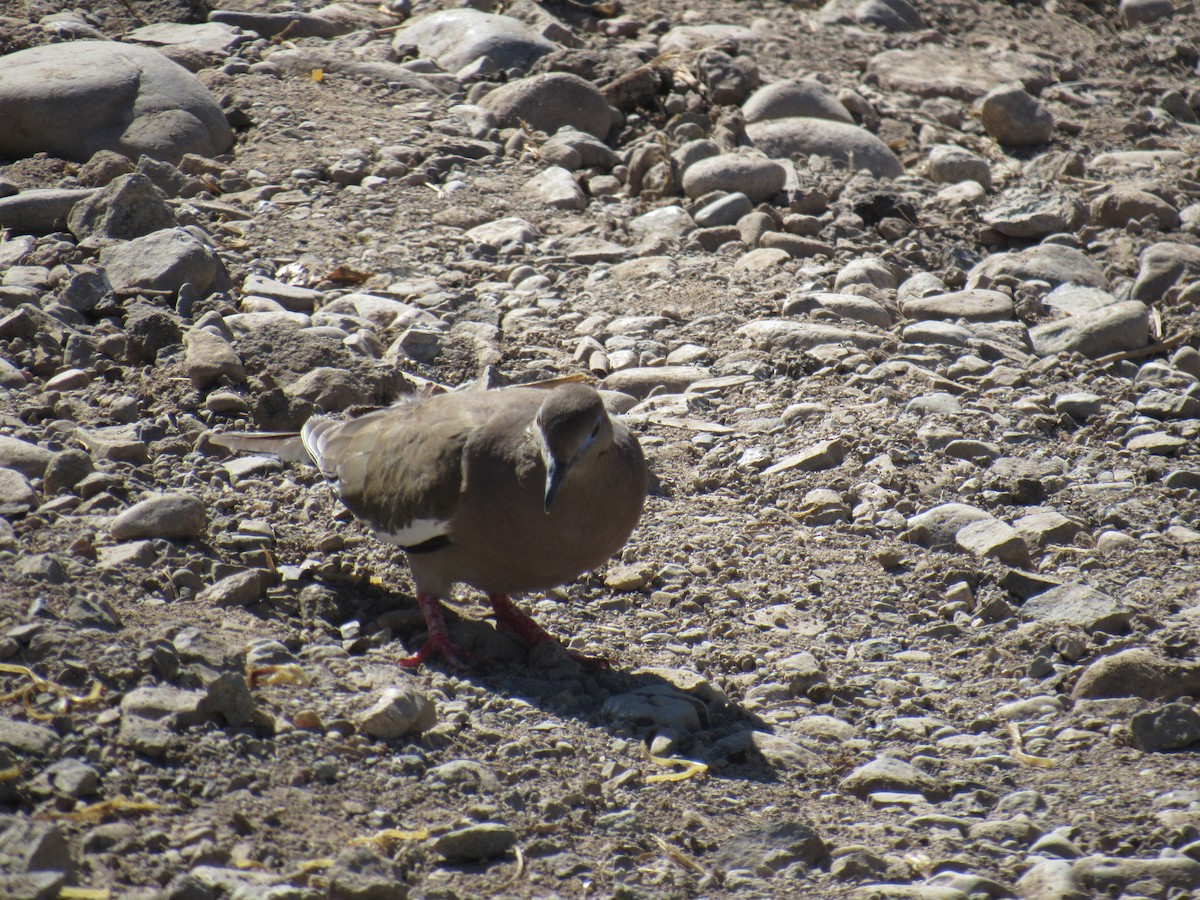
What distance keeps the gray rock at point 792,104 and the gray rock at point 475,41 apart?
1.71 meters

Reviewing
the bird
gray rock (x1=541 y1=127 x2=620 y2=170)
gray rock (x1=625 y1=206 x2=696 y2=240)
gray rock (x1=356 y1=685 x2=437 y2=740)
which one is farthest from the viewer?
gray rock (x1=541 y1=127 x2=620 y2=170)

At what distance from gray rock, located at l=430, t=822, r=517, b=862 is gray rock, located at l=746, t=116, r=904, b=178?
6.34 m

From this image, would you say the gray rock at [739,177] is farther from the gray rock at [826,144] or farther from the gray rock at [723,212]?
the gray rock at [826,144]

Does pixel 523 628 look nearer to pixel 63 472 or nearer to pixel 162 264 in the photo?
pixel 63 472

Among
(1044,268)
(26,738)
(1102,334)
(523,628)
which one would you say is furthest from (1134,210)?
(26,738)

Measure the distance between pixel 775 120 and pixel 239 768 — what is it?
6835mm

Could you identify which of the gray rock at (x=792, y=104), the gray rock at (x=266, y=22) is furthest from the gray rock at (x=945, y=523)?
the gray rock at (x=266, y=22)

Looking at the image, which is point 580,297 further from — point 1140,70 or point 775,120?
point 1140,70

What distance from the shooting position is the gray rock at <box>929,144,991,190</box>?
8695 millimetres

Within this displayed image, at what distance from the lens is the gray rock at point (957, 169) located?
8695 millimetres

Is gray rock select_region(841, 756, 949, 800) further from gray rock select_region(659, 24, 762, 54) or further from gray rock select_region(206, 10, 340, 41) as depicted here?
gray rock select_region(206, 10, 340, 41)

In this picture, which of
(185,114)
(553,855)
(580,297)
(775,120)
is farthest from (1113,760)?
(185,114)

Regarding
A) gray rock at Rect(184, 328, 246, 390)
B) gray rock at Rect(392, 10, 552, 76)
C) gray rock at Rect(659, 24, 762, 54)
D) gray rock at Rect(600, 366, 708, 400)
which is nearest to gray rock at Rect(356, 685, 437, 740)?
gray rock at Rect(184, 328, 246, 390)

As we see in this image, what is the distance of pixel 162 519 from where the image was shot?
14.7ft
